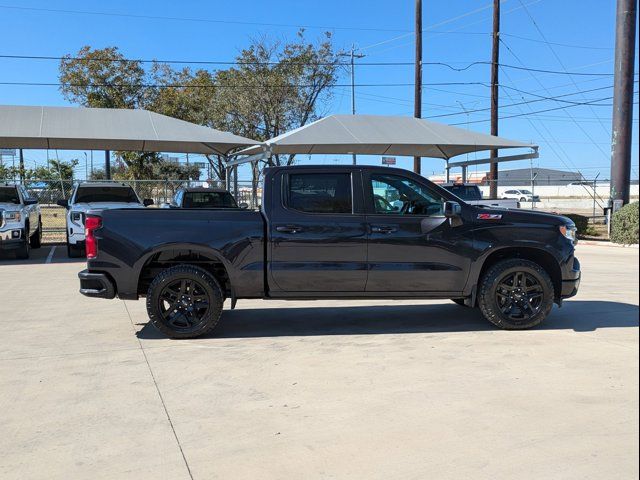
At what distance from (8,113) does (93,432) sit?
1726 cm

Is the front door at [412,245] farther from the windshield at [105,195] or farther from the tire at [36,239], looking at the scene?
the tire at [36,239]

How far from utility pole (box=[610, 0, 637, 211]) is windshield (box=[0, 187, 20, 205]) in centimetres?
1749

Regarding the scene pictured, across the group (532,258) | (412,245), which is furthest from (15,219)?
(532,258)

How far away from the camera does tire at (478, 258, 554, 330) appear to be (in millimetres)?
6836

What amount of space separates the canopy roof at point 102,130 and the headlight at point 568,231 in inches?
521

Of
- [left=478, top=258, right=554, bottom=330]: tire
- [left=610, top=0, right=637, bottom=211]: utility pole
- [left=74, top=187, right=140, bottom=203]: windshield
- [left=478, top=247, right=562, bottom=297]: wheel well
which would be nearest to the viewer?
[left=478, top=258, right=554, bottom=330]: tire

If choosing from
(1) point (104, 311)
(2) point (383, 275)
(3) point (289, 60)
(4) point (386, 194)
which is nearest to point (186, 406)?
(2) point (383, 275)

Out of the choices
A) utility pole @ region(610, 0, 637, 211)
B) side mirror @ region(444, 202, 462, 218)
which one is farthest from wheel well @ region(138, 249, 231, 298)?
utility pole @ region(610, 0, 637, 211)

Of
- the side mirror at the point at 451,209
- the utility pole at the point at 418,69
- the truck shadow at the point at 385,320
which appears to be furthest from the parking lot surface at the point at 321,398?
the utility pole at the point at 418,69

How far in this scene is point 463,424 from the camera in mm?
4234

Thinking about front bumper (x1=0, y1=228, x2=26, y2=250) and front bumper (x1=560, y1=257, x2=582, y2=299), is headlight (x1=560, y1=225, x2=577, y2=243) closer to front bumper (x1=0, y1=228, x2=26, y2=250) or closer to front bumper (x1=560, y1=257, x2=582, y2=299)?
front bumper (x1=560, y1=257, x2=582, y2=299)

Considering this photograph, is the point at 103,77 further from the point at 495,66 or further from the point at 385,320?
the point at 385,320

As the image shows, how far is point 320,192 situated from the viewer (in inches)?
269

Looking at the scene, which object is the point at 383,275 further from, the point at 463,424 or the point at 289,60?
the point at 289,60
